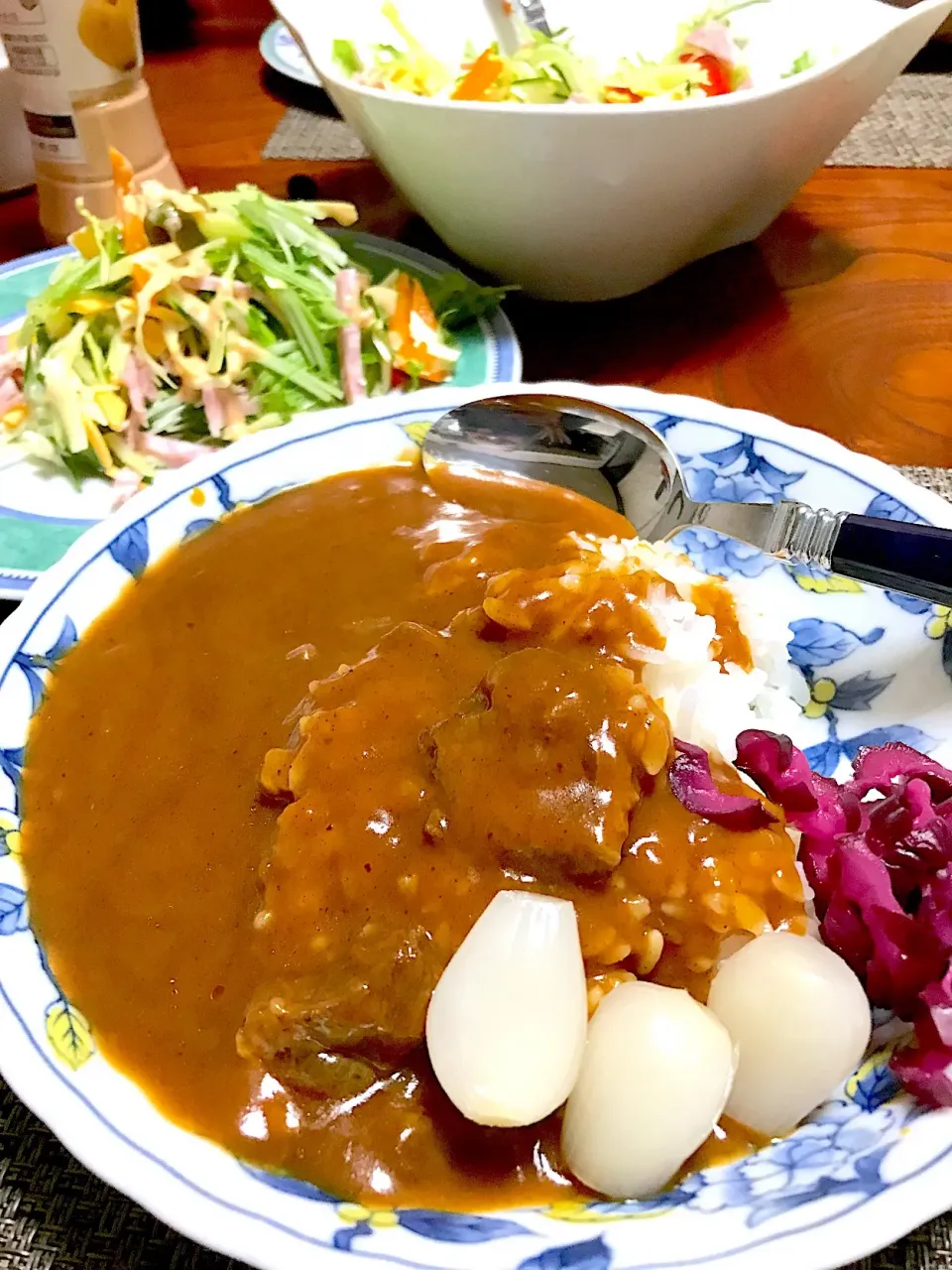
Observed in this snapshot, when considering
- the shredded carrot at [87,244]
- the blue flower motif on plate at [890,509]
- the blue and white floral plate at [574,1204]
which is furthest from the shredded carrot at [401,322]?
the blue flower motif on plate at [890,509]

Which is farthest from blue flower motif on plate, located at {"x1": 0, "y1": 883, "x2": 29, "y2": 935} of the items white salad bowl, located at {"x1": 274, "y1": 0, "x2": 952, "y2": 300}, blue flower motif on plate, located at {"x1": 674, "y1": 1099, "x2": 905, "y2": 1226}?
white salad bowl, located at {"x1": 274, "y1": 0, "x2": 952, "y2": 300}

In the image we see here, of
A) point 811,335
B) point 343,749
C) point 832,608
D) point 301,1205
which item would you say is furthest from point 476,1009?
point 811,335

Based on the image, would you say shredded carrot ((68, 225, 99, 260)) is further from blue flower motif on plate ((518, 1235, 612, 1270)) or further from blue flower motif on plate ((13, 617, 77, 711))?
blue flower motif on plate ((518, 1235, 612, 1270))

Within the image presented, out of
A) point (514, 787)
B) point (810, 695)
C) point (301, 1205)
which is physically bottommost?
point (810, 695)

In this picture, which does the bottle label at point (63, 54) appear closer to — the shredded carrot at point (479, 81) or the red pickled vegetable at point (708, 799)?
the shredded carrot at point (479, 81)

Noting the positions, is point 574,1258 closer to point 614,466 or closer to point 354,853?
point 354,853

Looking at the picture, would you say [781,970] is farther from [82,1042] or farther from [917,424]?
[917,424]
